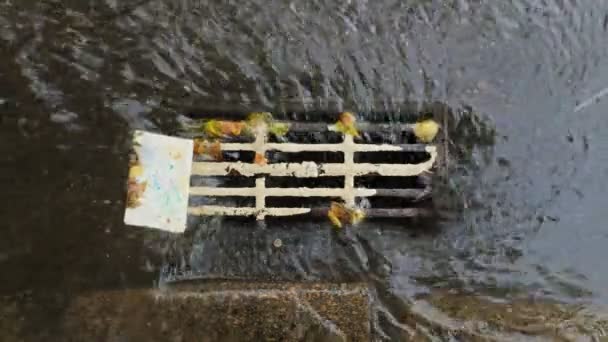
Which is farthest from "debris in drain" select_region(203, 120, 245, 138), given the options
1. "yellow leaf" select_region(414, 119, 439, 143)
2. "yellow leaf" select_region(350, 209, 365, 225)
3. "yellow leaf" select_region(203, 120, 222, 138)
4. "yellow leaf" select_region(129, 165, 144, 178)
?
"yellow leaf" select_region(414, 119, 439, 143)

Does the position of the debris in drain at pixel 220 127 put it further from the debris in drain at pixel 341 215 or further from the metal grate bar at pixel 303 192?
the debris in drain at pixel 341 215

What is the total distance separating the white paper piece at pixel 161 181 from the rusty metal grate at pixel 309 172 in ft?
0.14

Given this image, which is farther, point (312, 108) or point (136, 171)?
point (312, 108)

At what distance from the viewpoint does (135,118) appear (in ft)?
7.48

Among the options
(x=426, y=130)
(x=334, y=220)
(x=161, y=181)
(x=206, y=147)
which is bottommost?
(x=334, y=220)

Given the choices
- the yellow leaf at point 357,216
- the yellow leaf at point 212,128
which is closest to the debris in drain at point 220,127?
the yellow leaf at point 212,128

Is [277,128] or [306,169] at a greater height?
[277,128]

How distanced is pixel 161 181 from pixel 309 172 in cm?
54

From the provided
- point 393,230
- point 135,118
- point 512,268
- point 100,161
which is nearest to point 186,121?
point 135,118

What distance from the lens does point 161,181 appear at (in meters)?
2.27

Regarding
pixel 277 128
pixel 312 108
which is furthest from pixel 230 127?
pixel 312 108

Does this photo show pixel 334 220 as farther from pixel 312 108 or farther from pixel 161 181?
pixel 161 181

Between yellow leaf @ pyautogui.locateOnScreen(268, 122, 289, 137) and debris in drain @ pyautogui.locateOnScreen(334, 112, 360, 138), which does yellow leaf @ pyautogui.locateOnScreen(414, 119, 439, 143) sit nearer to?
debris in drain @ pyautogui.locateOnScreen(334, 112, 360, 138)

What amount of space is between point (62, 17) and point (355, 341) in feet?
5.15
